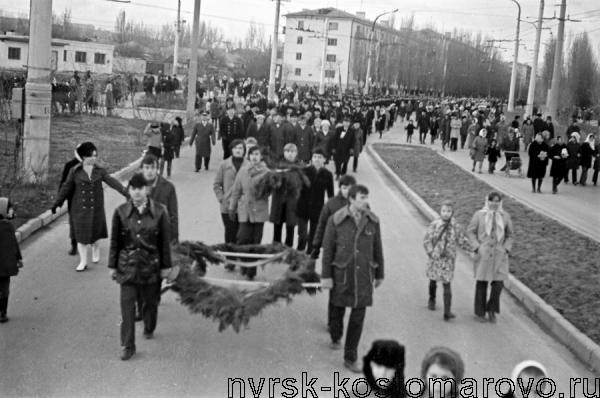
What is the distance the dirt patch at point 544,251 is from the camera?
32.7ft

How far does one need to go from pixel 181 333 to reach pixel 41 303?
1.89 metres

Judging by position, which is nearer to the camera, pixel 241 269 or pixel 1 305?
pixel 1 305

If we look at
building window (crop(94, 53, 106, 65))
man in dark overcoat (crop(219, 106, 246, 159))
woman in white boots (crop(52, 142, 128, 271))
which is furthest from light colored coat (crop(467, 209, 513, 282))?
building window (crop(94, 53, 106, 65))

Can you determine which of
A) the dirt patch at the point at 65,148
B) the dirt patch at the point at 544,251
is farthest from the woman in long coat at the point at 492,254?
the dirt patch at the point at 65,148

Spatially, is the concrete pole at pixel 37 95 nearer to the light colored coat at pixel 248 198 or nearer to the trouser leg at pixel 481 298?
the light colored coat at pixel 248 198

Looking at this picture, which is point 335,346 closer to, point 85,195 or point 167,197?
point 167,197

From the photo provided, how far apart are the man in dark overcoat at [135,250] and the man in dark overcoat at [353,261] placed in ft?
5.26

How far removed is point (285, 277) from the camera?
7.82 m

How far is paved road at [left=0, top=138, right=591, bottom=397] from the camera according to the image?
22.2ft

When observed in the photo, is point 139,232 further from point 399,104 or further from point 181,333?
point 399,104

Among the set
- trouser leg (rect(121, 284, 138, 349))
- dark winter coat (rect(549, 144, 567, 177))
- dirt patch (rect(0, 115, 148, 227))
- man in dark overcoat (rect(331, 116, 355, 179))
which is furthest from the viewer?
dark winter coat (rect(549, 144, 567, 177))

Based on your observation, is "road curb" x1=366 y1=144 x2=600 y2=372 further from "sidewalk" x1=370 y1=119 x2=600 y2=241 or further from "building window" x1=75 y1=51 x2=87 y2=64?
"building window" x1=75 y1=51 x2=87 y2=64

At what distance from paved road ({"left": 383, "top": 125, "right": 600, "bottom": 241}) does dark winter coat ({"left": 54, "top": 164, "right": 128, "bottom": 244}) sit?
9553 millimetres

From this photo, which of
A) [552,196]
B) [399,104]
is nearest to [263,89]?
[399,104]
